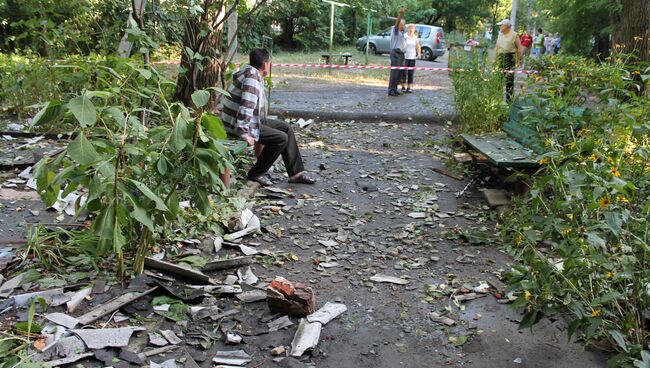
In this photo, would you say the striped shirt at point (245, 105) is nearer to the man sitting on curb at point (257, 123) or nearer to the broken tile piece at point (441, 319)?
the man sitting on curb at point (257, 123)

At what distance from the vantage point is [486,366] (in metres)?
3.62

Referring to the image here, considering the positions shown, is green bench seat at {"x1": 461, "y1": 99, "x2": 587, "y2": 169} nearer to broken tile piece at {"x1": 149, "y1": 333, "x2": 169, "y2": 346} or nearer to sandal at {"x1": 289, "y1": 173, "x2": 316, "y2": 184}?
sandal at {"x1": 289, "y1": 173, "x2": 316, "y2": 184}

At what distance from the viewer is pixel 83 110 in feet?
11.0

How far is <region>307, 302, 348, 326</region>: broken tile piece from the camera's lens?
4.03m

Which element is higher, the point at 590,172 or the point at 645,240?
the point at 590,172

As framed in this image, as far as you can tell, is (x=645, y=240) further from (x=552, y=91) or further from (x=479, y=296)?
(x=552, y=91)

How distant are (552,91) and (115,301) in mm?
4173

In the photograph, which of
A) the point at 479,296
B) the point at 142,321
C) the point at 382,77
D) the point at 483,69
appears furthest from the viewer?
the point at 382,77

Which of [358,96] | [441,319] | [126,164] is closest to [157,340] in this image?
[126,164]

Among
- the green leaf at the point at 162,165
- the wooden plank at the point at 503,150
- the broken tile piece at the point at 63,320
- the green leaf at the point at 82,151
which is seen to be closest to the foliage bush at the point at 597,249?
the wooden plank at the point at 503,150

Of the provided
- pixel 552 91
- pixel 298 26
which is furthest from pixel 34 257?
pixel 298 26

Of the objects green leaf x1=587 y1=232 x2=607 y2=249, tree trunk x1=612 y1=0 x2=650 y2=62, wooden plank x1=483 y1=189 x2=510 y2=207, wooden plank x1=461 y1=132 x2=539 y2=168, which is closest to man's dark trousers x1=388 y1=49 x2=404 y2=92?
tree trunk x1=612 y1=0 x2=650 y2=62

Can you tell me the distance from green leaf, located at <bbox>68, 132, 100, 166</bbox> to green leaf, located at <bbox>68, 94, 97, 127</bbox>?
12 cm

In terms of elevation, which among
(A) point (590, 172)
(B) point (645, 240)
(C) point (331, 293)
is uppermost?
(A) point (590, 172)
